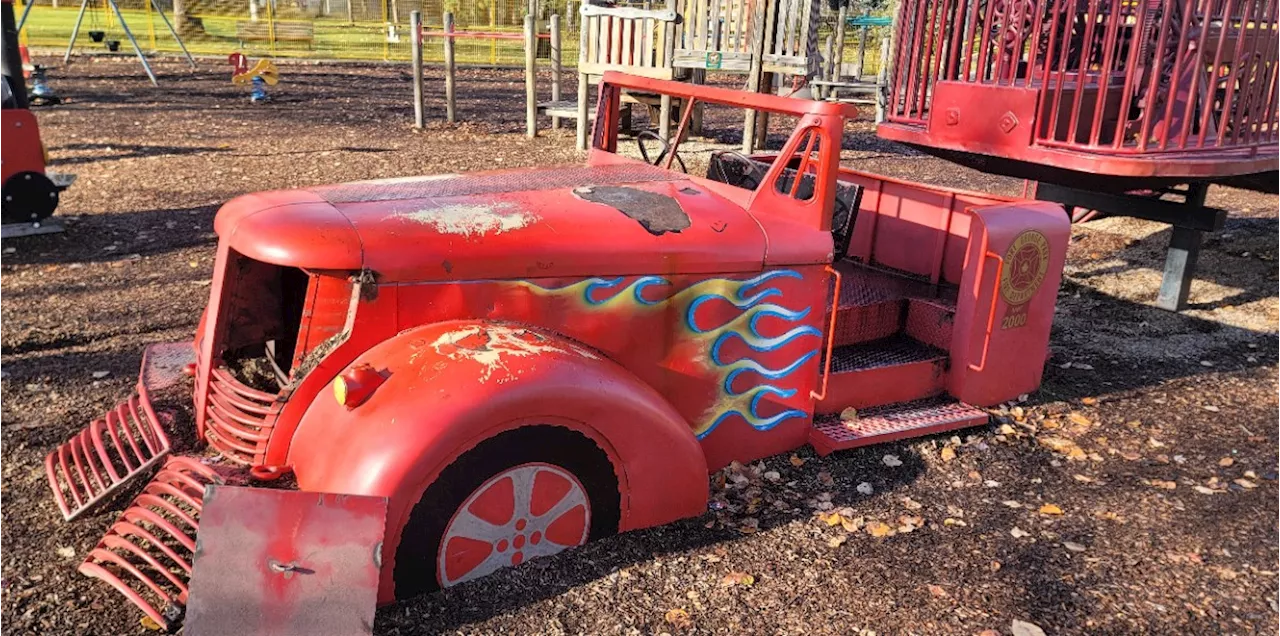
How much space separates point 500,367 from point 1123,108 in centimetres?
447

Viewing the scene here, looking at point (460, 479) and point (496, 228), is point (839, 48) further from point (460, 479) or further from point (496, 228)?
point (460, 479)

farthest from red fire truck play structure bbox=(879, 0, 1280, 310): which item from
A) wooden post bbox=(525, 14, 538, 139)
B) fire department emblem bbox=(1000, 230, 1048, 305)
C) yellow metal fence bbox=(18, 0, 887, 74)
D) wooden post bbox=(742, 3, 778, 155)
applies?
yellow metal fence bbox=(18, 0, 887, 74)

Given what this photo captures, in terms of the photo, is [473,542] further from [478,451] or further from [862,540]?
[862,540]

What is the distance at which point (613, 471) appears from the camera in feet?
10.9

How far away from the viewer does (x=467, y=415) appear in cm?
291

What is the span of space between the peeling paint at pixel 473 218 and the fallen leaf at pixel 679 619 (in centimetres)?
143

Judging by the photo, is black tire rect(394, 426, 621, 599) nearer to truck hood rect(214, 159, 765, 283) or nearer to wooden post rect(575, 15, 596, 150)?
truck hood rect(214, 159, 765, 283)

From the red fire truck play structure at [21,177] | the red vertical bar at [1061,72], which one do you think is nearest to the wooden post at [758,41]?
the red vertical bar at [1061,72]

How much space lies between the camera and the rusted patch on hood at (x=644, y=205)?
3658 millimetres

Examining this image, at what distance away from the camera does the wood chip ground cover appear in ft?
10.5

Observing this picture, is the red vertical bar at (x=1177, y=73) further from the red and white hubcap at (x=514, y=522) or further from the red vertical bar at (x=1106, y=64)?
the red and white hubcap at (x=514, y=522)

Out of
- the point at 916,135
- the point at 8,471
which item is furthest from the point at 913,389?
the point at 8,471

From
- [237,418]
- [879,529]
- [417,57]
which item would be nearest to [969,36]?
[879,529]

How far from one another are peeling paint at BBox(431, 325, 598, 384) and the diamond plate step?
1.36 m
